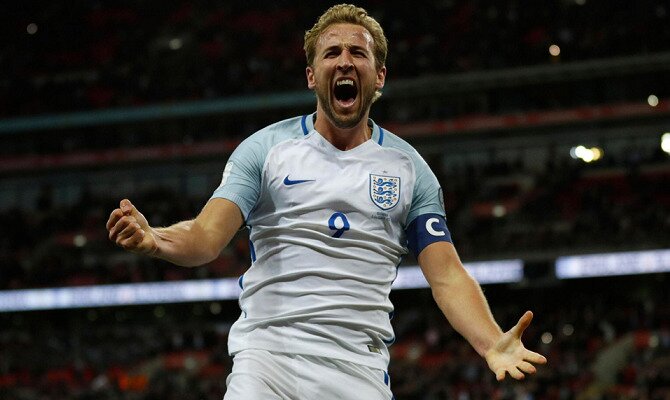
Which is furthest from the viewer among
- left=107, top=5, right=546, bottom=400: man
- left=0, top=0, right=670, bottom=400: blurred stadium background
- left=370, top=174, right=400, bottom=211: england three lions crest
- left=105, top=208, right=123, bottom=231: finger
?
left=0, top=0, right=670, bottom=400: blurred stadium background

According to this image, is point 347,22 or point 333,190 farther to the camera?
point 347,22

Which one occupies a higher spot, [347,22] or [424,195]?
[347,22]

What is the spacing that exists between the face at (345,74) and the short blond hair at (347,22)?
0.11ft

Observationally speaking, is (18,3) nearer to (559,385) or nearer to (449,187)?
(449,187)

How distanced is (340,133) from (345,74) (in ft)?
1.07

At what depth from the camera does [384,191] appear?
4.77m

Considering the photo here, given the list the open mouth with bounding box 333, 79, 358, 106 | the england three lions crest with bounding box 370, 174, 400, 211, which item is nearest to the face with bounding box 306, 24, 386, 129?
the open mouth with bounding box 333, 79, 358, 106

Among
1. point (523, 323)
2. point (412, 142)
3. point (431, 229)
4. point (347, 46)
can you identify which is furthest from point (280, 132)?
point (412, 142)

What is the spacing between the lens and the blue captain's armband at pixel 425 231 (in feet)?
15.9

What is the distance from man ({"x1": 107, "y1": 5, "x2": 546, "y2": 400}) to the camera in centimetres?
438

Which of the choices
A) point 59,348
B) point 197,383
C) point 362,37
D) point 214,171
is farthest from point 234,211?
point 214,171

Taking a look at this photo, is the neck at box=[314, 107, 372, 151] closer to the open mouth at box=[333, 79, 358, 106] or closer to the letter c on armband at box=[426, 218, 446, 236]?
the open mouth at box=[333, 79, 358, 106]

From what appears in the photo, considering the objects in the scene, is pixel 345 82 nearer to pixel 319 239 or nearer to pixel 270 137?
pixel 270 137

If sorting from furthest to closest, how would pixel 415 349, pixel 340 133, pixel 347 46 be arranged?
pixel 415 349 → pixel 340 133 → pixel 347 46
